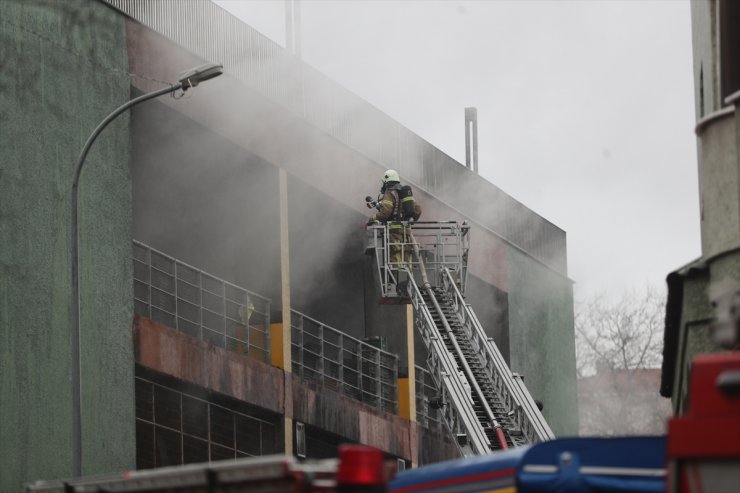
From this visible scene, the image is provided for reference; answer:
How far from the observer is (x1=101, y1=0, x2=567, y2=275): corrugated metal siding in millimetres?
27047

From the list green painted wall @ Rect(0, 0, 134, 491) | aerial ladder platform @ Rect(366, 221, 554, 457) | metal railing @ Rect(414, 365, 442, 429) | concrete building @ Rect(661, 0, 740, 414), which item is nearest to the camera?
concrete building @ Rect(661, 0, 740, 414)

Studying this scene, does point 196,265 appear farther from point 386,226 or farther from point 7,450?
point 7,450

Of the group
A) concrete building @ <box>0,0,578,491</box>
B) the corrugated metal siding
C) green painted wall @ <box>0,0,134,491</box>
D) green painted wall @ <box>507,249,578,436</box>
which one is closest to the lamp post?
concrete building @ <box>0,0,578,491</box>

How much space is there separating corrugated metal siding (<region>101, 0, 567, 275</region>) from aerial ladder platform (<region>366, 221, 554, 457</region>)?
10.9ft

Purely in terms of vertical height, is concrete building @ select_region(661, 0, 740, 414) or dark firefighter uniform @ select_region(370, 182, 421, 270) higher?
dark firefighter uniform @ select_region(370, 182, 421, 270)

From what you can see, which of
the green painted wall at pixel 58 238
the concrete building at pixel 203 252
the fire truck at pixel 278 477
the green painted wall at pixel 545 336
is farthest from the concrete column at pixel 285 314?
the fire truck at pixel 278 477

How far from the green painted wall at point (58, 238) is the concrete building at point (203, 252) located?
0.03 metres

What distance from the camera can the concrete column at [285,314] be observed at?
94.2 feet

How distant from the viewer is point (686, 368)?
16.5m

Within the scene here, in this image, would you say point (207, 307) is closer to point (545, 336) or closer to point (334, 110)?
point (334, 110)

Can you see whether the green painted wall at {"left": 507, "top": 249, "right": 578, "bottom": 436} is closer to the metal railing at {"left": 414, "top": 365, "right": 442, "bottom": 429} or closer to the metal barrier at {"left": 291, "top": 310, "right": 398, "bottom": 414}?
the metal railing at {"left": 414, "top": 365, "right": 442, "bottom": 429}

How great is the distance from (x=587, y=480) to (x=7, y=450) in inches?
510

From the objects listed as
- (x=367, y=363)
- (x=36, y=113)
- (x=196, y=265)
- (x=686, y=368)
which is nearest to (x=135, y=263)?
(x=196, y=265)

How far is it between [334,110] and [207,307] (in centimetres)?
499
